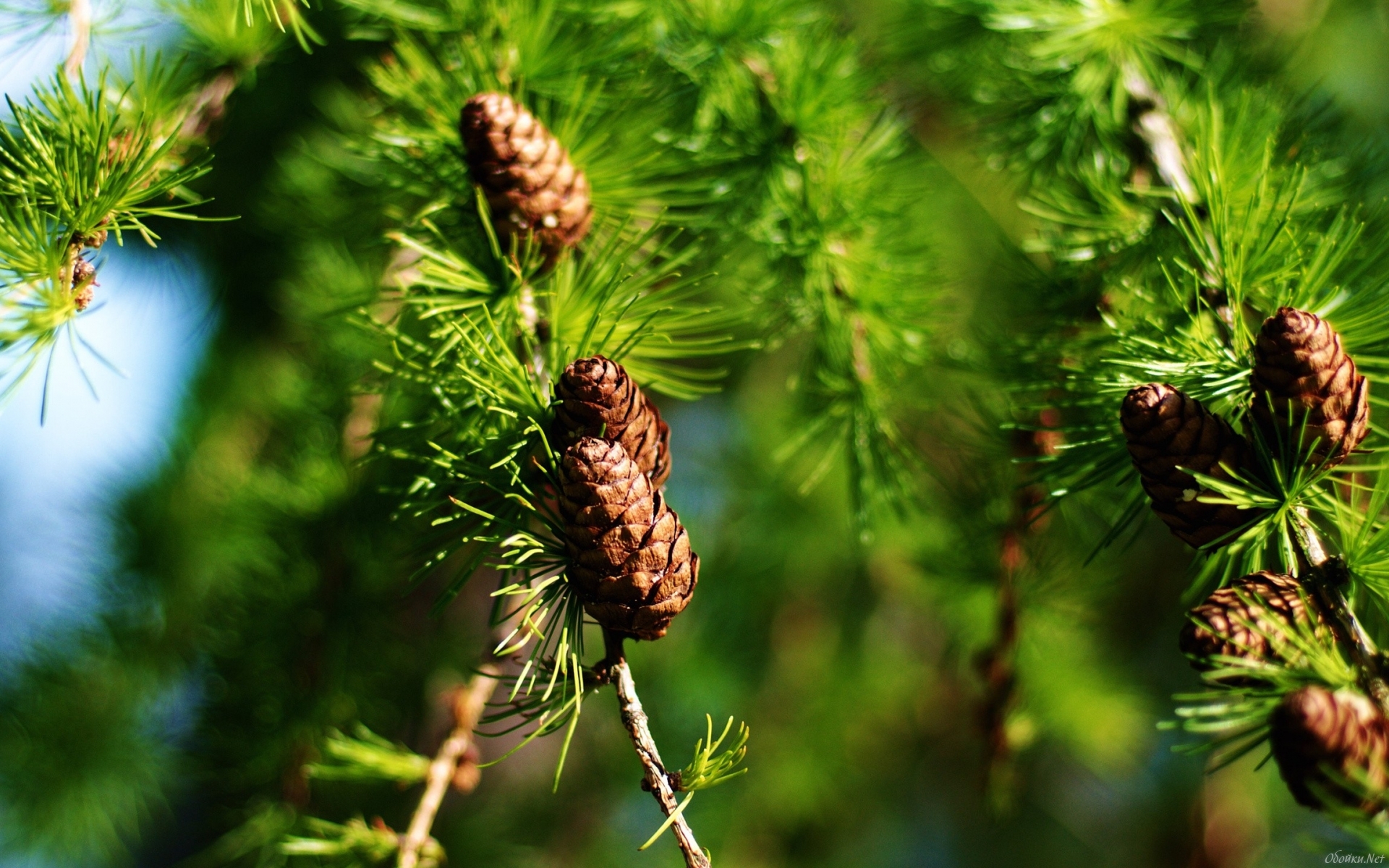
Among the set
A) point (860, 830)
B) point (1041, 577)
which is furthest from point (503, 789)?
point (1041, 577)

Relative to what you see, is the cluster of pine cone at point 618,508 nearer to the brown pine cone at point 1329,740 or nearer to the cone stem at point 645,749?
the cone stem at point 645,749

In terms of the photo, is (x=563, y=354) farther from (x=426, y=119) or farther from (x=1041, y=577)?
(x=1041, y=577)

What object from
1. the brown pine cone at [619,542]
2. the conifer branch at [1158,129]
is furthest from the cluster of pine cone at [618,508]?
the conifer branch at [1158,129]

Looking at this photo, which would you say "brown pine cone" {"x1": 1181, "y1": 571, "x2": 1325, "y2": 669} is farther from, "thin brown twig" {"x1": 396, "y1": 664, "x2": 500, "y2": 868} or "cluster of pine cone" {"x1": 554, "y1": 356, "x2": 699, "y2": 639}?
"thin brown twig" {"x1": 396, "y1": 664, "x2": 500, "y2": 868}

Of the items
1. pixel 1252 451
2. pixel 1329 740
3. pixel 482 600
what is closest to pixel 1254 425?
pixel 1252 451

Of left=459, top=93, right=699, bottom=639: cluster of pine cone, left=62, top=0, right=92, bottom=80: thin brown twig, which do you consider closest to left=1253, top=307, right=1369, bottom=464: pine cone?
left=459, top=93, right=699, bottom=639: cluster of pine cone
